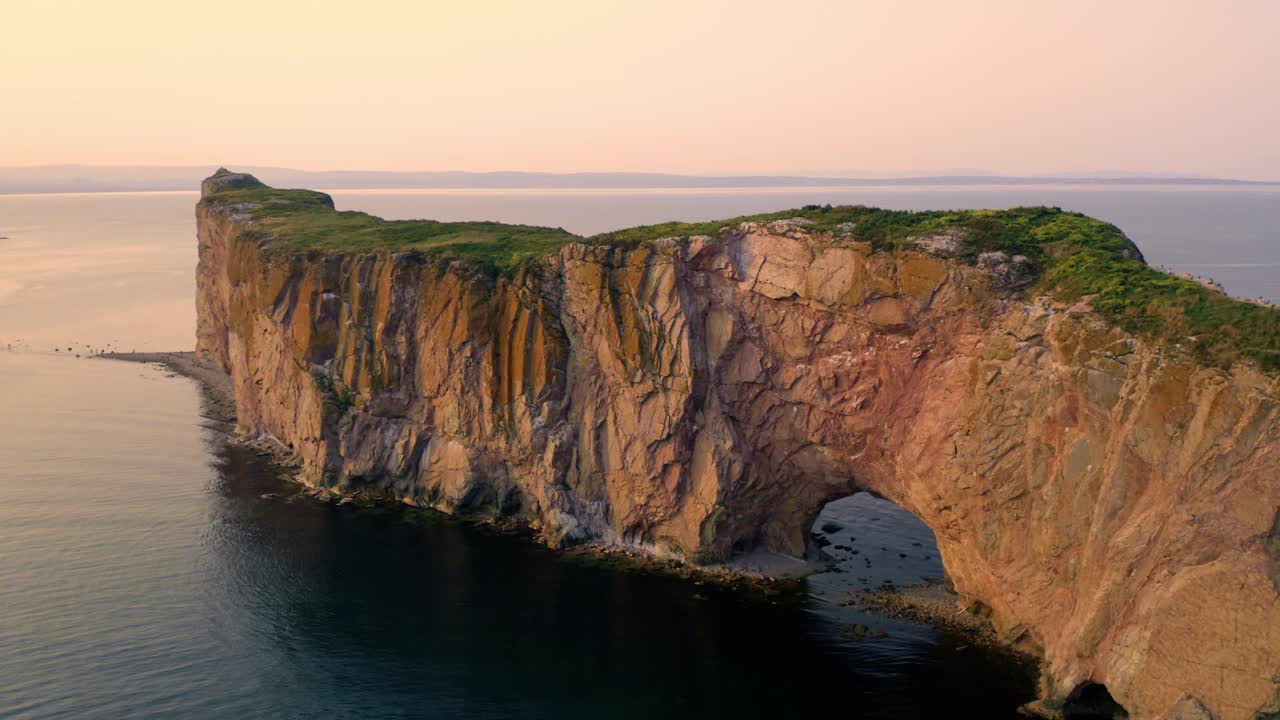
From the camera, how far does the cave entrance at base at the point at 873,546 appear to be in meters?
55.6

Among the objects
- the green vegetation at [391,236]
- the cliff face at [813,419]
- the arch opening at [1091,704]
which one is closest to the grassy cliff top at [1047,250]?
the green vegetation at [391,236]

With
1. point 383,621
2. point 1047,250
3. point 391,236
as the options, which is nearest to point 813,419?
point 1047,250

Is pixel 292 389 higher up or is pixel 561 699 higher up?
pixel 292 389

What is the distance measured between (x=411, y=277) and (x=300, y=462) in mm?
19580

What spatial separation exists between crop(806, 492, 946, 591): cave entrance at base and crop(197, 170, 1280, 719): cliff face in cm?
315

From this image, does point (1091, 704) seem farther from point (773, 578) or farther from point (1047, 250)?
point (1047, 250)

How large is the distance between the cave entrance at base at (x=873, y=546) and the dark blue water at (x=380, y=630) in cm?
543

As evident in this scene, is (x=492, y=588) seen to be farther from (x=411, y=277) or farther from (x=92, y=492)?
(x=92, y=492)

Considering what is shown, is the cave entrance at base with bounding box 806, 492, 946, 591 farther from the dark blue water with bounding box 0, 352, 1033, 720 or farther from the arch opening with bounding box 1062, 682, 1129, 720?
the arch opening with bounding box 1062, 682, 1129, 720

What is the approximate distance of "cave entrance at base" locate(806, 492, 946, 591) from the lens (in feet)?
182

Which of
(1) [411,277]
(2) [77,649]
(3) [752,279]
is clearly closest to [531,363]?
(1) [411,277]

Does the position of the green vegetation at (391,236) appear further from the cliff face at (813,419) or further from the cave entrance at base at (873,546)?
the cave entrance at base at (873,546)

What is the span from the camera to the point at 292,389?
250 ft

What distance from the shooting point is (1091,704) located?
135 feet
